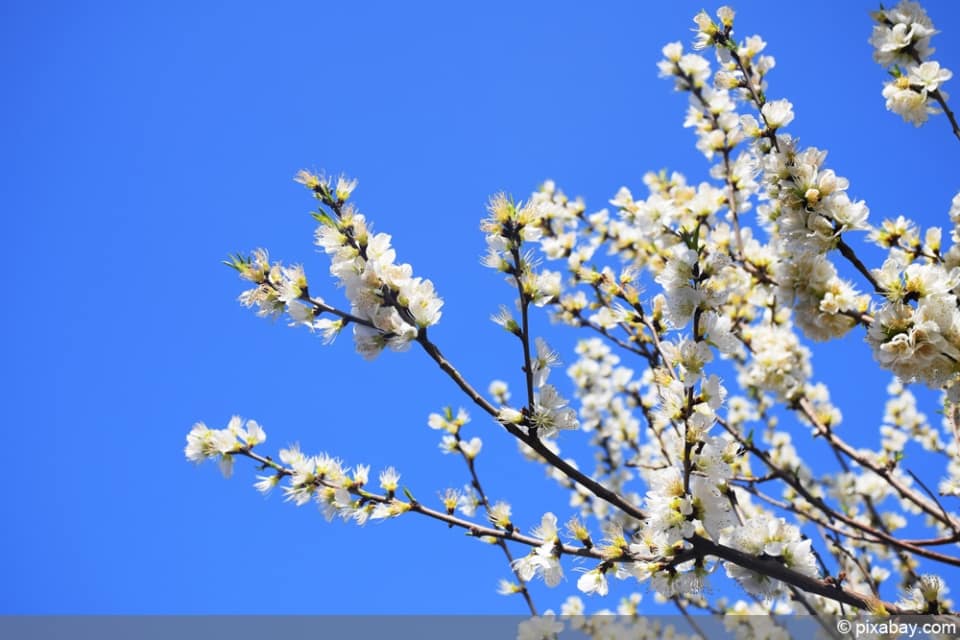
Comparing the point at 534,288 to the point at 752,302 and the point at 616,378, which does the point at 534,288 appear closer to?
the point at 752,302

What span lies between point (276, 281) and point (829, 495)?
6.19 meters

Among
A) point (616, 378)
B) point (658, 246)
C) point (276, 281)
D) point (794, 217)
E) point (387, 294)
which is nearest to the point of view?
point (387, 294)

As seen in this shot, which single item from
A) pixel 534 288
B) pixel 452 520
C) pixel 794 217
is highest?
pixel 794 217

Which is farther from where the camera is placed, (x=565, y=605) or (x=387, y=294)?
(x=565, y=605)

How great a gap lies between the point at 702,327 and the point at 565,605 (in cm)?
426

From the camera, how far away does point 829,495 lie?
247 inches

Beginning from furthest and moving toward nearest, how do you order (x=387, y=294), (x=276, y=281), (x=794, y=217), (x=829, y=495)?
1. (x=829, y=495)
2. (x=794, y=217)
3. (x=276, y=281)
4. (x=387, y=294)

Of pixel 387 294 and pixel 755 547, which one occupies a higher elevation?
pixel 387 294

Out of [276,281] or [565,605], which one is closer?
[276,281]

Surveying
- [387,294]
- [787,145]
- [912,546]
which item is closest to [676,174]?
[787,145]

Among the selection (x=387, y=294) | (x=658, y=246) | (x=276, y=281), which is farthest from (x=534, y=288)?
(x=658, y=246)

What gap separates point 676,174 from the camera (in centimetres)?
438

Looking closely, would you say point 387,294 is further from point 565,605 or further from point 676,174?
point 565,605

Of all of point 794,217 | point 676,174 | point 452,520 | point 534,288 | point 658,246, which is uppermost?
point 676,174
